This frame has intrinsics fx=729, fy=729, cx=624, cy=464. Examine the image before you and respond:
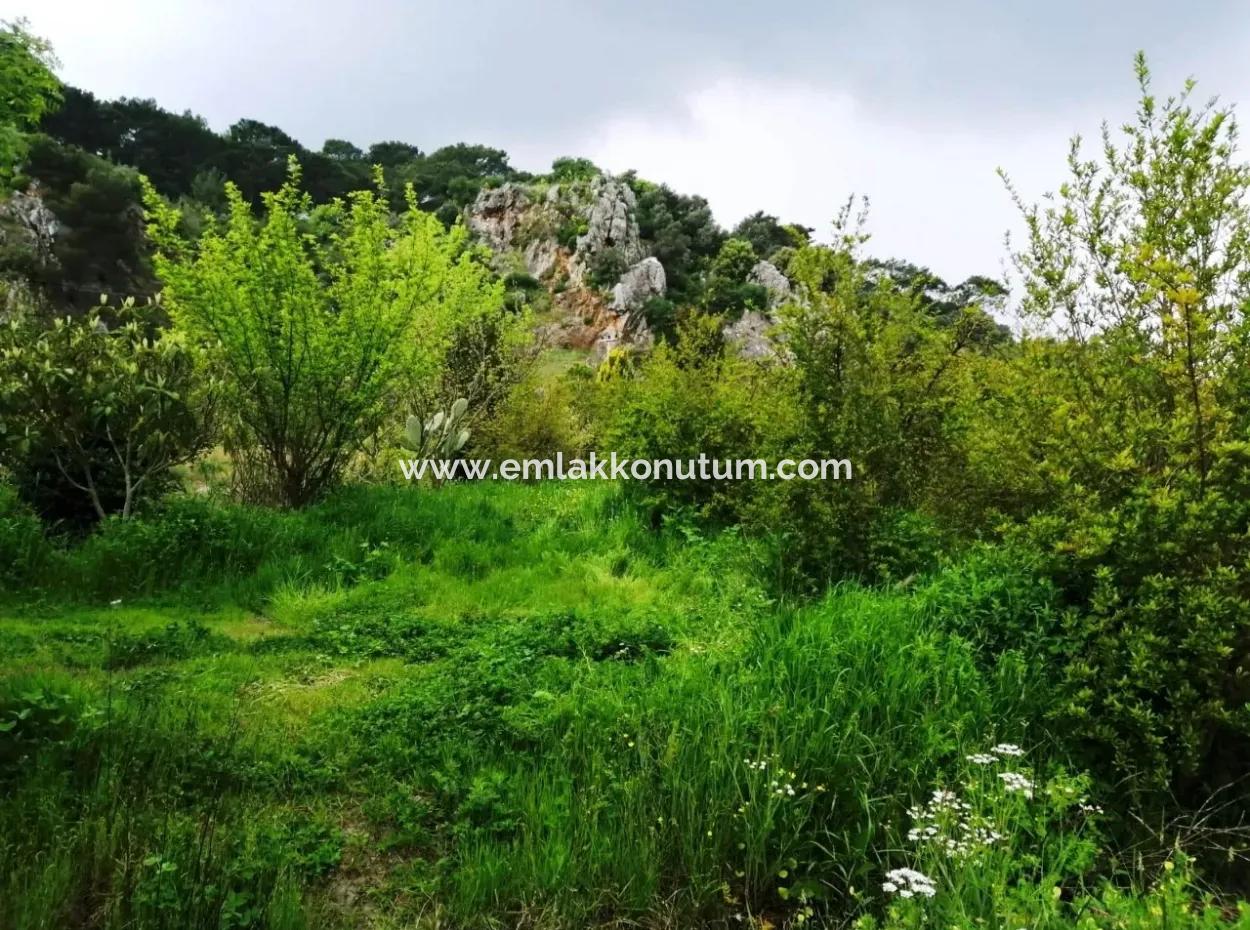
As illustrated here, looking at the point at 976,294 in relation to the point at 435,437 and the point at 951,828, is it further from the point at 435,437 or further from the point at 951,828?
the point at 435,437

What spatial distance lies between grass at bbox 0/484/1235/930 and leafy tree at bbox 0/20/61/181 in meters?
2.86

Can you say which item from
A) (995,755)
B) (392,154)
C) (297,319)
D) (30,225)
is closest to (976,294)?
(995,755)

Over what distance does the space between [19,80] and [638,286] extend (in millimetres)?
32649

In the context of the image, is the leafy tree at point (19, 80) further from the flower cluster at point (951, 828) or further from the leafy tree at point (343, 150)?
the leafy tree at point (343, 150)

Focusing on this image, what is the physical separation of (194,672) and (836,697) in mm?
3155

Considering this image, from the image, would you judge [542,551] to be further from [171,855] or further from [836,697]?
[171,855]

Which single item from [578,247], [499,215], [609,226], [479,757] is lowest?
[479,757]

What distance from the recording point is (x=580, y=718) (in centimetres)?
313

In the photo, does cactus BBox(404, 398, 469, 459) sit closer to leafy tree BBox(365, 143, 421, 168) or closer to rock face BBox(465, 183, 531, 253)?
rock face BBox(465, 183, 531, 253)

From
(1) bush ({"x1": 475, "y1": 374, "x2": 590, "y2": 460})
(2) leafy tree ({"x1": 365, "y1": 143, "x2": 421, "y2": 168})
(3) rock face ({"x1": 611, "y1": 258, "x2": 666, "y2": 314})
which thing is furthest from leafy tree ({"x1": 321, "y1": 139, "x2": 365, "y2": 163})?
(1) bush ({"x1": 475, "y1": 374, "x2": 590, "y2": 460})

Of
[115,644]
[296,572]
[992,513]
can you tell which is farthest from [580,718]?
[296,572]

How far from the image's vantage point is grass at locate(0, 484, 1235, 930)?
89.0 inches

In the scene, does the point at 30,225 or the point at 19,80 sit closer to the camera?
the point at 19,80

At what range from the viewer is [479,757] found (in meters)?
2.96
